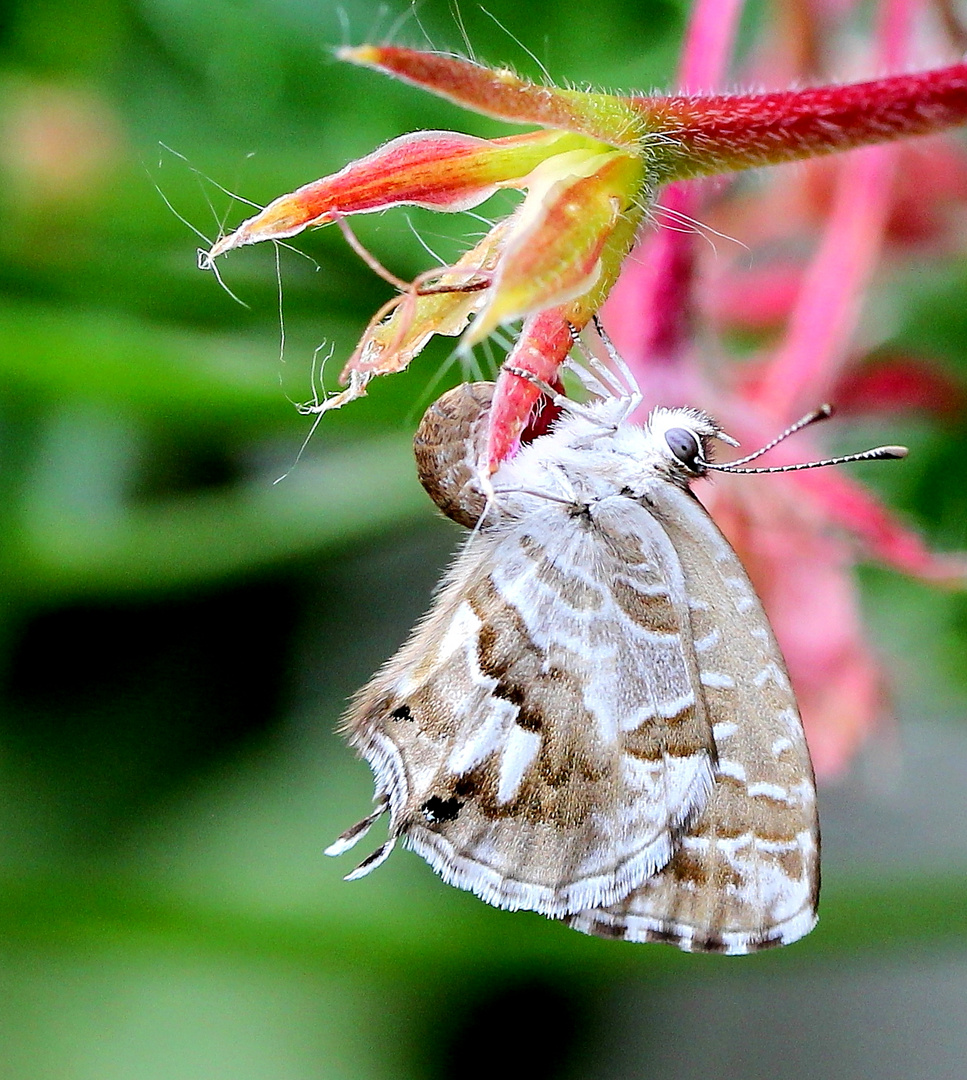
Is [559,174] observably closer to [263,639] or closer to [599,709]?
[599,709]

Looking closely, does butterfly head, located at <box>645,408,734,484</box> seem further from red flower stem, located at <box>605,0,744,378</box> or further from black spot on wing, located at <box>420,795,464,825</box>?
black spot on wing, located at <box>420,795,464,825</box>

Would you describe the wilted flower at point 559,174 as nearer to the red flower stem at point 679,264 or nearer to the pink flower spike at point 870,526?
the red flower stem at point 679,264

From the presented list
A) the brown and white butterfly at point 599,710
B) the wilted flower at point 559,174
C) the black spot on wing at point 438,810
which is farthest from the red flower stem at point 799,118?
the black spot on wing at point 438,810

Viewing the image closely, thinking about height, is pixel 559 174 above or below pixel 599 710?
above

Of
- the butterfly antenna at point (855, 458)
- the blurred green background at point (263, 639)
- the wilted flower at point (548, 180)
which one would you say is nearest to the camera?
the wilted flower at point (548, 180)

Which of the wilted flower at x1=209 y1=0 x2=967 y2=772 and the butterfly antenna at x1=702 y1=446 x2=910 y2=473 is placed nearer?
the wilted flower at x1=209 y1=0 x2=967 y2=772

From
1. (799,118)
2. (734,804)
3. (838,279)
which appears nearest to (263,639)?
(838,279)

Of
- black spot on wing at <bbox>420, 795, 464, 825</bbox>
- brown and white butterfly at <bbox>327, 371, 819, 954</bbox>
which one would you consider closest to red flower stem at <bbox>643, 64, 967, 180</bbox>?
brown and white butterfly at <bbox>327, 371, 819, 954</bbox>

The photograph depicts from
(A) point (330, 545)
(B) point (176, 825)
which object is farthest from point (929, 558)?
(B) point (176, 825)
